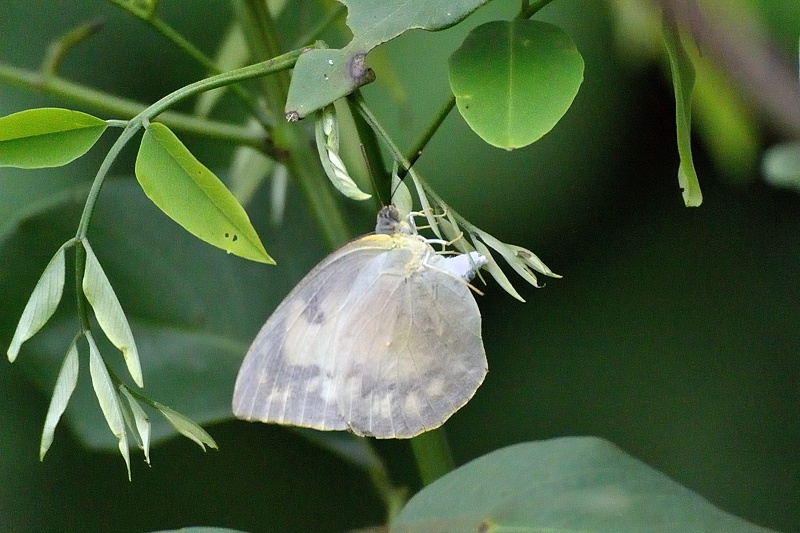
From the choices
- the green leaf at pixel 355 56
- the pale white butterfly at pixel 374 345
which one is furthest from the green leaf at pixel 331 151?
the pale white butterfly at pixel 374 345

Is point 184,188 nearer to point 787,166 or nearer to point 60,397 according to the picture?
point 60,397

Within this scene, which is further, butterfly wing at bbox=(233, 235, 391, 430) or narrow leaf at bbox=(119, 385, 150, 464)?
butterfly wing at bbox=(233, 235, 391, 430)

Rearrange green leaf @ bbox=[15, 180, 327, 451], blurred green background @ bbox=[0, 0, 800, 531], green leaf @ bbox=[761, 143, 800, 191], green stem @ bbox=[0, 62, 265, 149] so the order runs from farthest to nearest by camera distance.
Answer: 1. blurred green background @ bbox=[0, 0, 800, 531]
2. green leaf @ bbox=[15, 180, 327, 451]
3. green stem @ bbox=[0, 62, 265, 149]
4. green leaf @ bbox=[761, 143, 800, 191]

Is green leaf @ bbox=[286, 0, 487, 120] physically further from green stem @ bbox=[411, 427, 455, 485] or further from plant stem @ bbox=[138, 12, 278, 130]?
green stem @ bbox=[411, 427, 455, 485]

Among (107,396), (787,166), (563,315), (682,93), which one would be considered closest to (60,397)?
(107,396)

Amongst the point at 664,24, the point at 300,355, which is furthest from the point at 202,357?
the point at 664,24

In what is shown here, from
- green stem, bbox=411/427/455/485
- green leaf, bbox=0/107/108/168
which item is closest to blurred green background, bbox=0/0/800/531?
green stem, bbox=411/427/455/485

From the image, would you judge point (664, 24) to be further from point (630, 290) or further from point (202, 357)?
point (630, 290)
